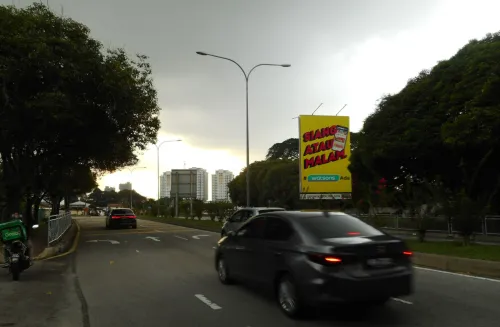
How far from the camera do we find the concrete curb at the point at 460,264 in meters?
10.4

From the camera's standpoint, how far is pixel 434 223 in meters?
20.4

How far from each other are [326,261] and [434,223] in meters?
16.0

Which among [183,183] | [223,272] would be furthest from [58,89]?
[183,183]

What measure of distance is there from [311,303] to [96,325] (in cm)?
295

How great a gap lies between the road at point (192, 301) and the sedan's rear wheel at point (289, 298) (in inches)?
4.6

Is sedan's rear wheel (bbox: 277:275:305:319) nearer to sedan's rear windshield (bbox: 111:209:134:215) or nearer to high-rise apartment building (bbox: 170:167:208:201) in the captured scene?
sedan's rear windshield (bbox: 111:209:134:215)

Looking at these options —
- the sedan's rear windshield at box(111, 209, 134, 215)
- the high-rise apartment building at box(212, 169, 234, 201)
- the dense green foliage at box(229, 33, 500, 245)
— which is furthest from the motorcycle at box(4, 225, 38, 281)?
the high-rise apartment building at box(212, 169, 234, 201)

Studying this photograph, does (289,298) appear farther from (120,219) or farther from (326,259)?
(120,219)

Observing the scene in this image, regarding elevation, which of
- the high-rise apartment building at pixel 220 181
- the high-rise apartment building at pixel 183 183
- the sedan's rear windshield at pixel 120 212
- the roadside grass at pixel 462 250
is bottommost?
the roadside grass at pixel 462 250

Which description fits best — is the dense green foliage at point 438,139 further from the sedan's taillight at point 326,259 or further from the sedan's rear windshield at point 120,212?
the sedan's rear windshield at point 120,212

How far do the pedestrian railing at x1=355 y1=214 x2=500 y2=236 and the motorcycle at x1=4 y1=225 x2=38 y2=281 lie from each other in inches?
513

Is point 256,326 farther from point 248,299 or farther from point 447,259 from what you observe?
point 447,259

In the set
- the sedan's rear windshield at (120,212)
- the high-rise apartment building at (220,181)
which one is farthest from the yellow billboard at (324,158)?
the high-rise apartment building at (220,181)

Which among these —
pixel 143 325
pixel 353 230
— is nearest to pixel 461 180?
pixel 353 230
